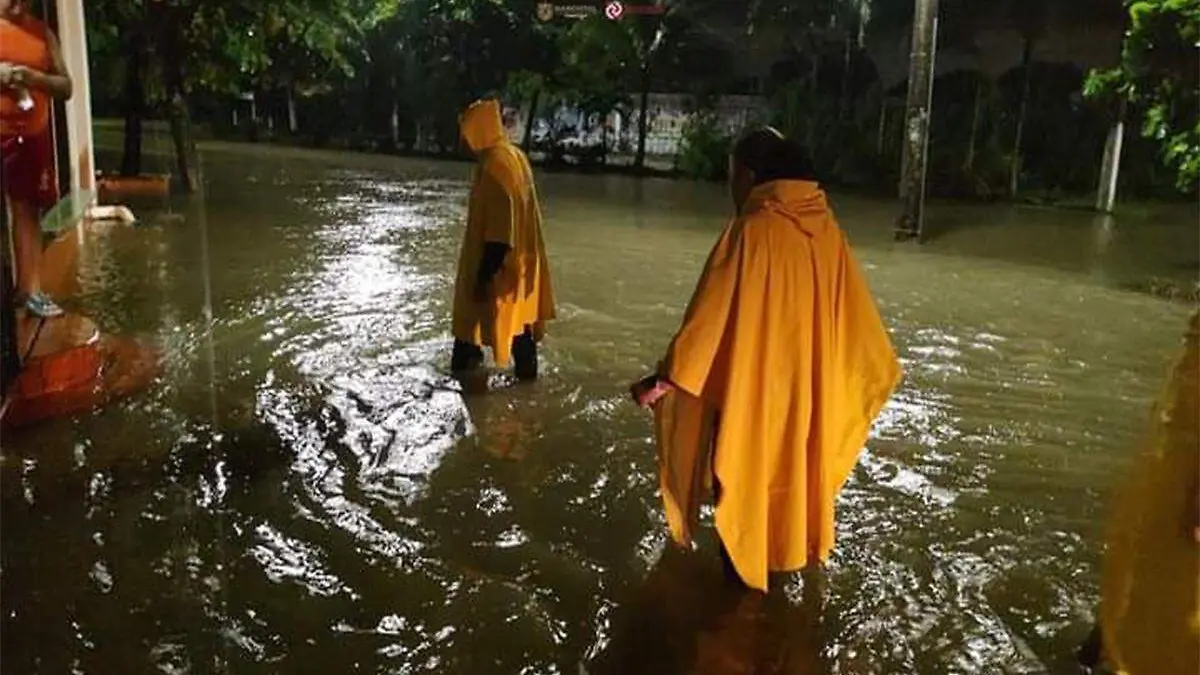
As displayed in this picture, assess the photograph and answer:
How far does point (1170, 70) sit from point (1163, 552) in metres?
10.3

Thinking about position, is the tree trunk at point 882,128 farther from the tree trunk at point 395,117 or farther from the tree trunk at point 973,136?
the tree trunk at point 395,117

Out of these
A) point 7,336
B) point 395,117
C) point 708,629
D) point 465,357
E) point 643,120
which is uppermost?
point 643,120

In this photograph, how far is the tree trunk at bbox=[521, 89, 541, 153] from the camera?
25.2 meters

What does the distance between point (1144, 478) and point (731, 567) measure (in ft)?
5.23

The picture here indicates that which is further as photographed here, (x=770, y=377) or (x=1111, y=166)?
(x=1111, y=166)

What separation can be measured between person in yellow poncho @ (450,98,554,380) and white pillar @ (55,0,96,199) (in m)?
7.31

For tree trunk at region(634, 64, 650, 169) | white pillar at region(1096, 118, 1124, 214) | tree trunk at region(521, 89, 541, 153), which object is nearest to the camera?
white pillar at region(1096, 118, 1124, 214)

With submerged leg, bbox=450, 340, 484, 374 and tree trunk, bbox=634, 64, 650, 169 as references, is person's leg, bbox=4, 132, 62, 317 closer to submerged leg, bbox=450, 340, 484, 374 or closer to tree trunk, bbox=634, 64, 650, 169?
submerged leg, bbox=450, 340, 484, 374

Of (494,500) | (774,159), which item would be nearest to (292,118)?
(494,500)

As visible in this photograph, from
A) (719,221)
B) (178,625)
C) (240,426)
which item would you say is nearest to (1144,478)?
(178,625)

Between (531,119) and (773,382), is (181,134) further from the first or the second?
(773,382)

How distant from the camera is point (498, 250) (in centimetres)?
655

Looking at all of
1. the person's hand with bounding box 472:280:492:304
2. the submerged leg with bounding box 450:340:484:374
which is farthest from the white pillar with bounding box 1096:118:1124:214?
the person's hand with bounding box 472:280:492:304

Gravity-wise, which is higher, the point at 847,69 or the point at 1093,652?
the point at 847,69
